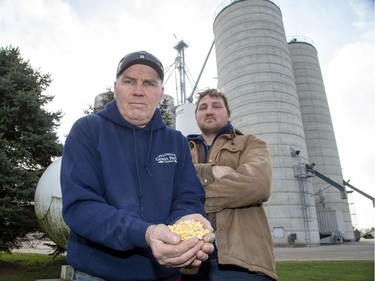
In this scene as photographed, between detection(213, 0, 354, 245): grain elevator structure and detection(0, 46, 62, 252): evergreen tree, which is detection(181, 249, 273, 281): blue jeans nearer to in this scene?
detection(0, 46, 62, 252): evergreen tree

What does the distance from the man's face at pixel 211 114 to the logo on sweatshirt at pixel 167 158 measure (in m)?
1.33

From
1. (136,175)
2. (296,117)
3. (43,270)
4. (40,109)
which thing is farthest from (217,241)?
(296,117)

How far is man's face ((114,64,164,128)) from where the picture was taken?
196 cm

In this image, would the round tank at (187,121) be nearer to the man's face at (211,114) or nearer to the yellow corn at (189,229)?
the man's face at (211,114)

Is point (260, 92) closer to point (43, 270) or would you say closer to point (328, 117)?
point (328, 117)

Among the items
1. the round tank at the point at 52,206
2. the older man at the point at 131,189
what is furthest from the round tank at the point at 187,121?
the older man at the point at 131,189

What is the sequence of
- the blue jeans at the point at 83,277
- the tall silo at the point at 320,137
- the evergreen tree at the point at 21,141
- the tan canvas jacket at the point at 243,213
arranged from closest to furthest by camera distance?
1. the blue jeans at the point at 83,277
2. the tan canvas jacket at the point at 243,213
3. the evergreen tree at the point at 21,141
4. the tall silo at the point at 320,137

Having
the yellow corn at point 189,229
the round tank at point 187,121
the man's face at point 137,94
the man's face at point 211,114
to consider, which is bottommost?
the yellow corn at point 189,229

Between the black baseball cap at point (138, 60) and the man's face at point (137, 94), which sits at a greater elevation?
the black baseball cap at point (138, 60)

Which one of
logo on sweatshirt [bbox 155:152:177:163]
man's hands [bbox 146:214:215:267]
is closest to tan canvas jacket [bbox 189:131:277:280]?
logo on sweatshirt [bbox 155:152:177:163]

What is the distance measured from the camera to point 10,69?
11.2 meters

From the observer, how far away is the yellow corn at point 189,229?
4.36 ft

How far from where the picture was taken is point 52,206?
7457mm

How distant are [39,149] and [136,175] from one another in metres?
10.2
